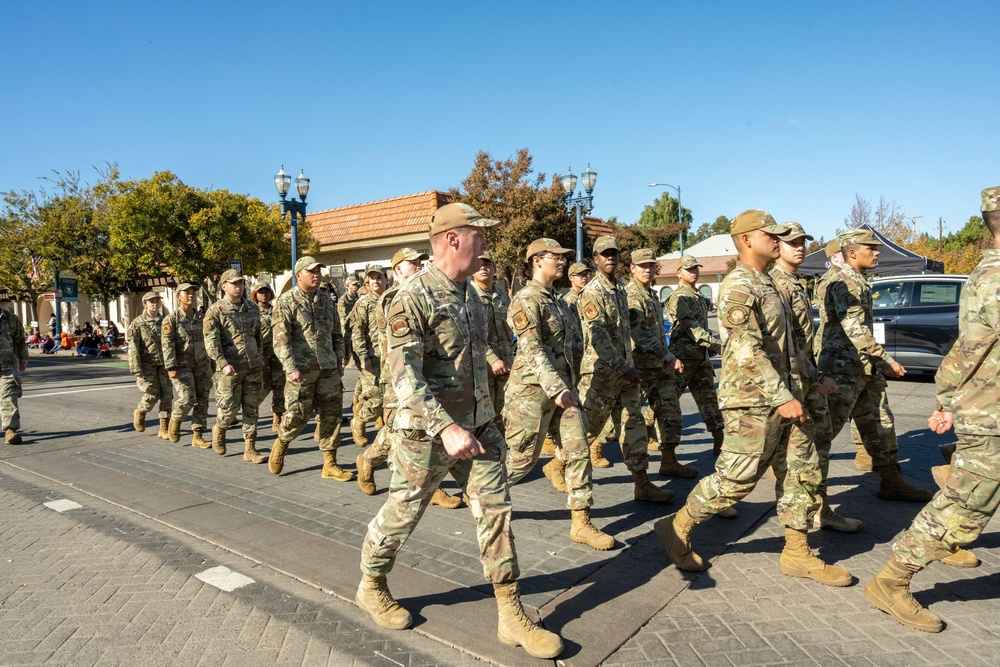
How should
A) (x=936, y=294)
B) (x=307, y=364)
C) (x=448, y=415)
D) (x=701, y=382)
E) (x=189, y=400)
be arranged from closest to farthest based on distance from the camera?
(x=448, y=415) → (x=307, y=364) → (x=701, y=382) → (x=189, y=400) → (x=936, y=294)

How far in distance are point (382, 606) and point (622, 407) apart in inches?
109

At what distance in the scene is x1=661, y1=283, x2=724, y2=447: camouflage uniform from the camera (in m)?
6.82

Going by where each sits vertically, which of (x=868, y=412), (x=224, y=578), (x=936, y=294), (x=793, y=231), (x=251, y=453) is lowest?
(x=224, y=578)

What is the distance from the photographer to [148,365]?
30.0 ft

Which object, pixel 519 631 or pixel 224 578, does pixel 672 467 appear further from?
pixel 224 578

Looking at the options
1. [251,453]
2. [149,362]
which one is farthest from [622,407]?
[149,362]

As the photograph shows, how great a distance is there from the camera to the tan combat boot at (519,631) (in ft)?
10.4

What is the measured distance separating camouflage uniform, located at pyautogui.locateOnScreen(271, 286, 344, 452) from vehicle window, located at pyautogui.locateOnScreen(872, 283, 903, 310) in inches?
392

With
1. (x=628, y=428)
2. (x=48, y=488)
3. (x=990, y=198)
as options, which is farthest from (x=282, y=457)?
(x=990, y=198)

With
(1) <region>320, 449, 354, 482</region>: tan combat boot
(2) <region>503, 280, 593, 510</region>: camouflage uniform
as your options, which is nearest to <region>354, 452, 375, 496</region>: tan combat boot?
(1) <region>320, 449, 354, 482</region>: tan combat boot

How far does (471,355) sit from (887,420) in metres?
3.78

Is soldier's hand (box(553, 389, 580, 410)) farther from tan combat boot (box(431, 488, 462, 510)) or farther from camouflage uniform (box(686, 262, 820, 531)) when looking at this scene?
tan combat boot (box(431, 488, 462, 510))

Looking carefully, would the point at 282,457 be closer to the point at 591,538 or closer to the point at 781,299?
the point at 591,538

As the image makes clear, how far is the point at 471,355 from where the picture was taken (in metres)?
3.39
